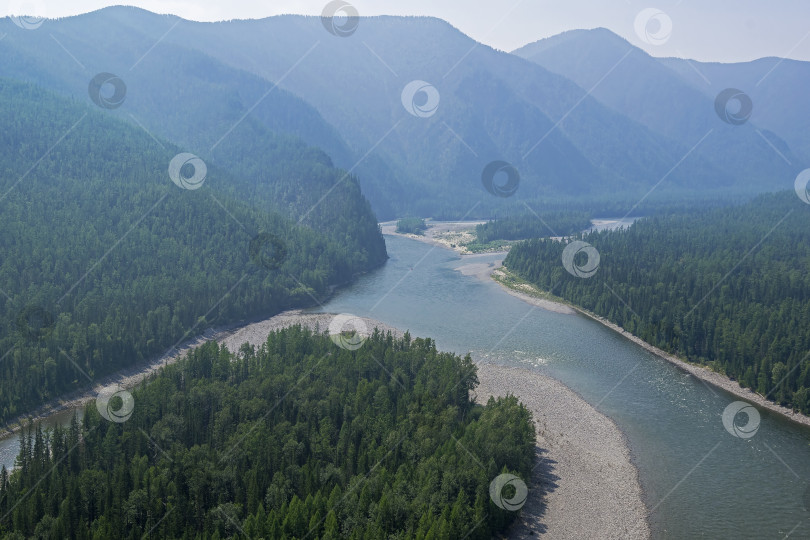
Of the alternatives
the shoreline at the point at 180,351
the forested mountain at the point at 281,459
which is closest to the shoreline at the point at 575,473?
the forested mountain at the point at 281,459

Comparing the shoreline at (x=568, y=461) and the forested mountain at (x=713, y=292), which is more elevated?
the forested mountain at (x=713, y=292)

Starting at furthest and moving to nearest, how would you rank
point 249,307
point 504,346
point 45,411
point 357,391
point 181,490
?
point 249,307, point 504,346, point 45,411, point 357,391, point 181,490

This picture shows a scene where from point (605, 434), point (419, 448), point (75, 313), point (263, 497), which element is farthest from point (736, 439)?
point (75, 313)

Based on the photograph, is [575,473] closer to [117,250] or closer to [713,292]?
[713,292]

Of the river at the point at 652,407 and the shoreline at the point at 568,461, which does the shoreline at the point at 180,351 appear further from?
the river at the point at 652,407

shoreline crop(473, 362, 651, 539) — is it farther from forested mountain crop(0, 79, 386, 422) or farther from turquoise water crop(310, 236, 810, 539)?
forested mountain crop(0, 79, 386, 422)

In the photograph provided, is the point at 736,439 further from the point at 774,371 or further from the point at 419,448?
the point at 419,448

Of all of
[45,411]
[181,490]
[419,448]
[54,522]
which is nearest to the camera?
[54,522]
